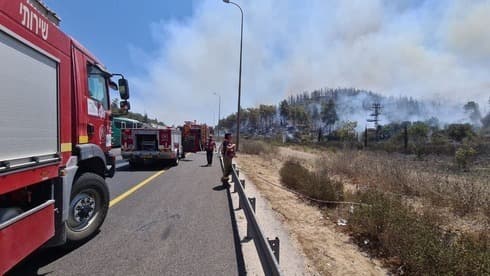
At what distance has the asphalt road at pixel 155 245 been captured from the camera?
4.11 m

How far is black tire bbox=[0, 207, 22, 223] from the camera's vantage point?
3143 mm

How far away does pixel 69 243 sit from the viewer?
483cm

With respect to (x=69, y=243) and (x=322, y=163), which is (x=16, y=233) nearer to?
(x=69, y=243)

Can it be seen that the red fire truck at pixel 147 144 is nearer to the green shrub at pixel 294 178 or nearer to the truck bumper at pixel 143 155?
the truck bumper at pixel 143 155

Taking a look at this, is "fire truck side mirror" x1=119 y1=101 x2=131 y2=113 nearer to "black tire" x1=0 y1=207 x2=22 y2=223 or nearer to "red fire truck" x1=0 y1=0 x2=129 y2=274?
"red fire truck" x1=0 y1=0 x2=129 y2=274

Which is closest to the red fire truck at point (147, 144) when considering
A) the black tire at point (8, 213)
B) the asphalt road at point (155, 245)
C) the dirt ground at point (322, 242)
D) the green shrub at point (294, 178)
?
the green shrub at point (294, 178)

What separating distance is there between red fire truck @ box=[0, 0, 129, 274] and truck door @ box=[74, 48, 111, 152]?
0.02 metres

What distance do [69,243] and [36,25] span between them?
3030 millimetres

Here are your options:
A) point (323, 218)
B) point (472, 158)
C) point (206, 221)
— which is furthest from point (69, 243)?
point (472, 158)

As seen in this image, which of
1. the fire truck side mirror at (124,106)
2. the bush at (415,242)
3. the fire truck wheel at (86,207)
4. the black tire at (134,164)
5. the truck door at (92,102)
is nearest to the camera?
the bush at (415,242)

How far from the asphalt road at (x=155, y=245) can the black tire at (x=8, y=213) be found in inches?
39.5

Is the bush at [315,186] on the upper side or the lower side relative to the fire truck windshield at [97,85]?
lower

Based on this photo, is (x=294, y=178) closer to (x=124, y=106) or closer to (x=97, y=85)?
(x=124, y=106)

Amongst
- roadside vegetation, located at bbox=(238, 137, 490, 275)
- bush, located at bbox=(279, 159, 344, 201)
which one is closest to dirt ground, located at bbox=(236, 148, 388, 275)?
roadside vegetation, located at bbox=(238, 137, 490, 275)
